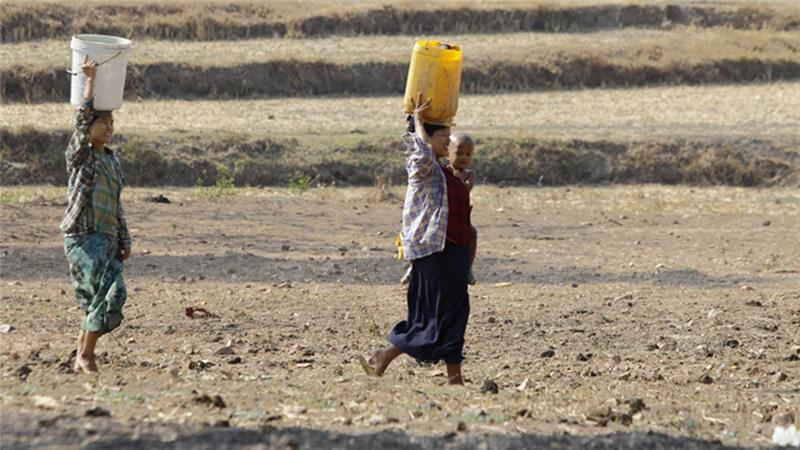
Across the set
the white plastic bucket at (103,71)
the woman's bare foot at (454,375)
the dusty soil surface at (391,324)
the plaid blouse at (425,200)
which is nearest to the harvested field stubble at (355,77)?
the dusty soil surface at (391,324)

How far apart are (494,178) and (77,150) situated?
1242 centimetres

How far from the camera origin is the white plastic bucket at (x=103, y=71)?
812 cm

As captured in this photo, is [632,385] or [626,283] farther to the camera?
[626,283]

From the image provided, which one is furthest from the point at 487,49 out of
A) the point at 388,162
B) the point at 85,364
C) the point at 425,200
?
the point at 85,364

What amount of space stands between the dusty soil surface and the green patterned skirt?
0.34m

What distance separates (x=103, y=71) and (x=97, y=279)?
3.88ft

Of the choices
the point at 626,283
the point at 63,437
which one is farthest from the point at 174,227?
the point at 63,437

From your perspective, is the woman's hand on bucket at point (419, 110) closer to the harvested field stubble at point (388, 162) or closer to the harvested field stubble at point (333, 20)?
the harvested field stubble at point (388, 162)

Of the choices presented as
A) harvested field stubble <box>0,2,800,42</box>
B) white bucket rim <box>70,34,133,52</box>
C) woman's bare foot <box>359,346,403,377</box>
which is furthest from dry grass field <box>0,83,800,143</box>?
woman's bare foot <box>359,346,403,377</box>

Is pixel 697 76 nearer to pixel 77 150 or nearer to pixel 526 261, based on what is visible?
pixel 526 261

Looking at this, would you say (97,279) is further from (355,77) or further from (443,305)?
(355,77)

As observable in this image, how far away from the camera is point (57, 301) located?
11359 mm

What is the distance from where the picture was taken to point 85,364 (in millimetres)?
8148

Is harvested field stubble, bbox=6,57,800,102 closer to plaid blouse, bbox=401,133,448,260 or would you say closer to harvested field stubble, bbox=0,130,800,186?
harvested field stubble, bbox=0,130,800,186
